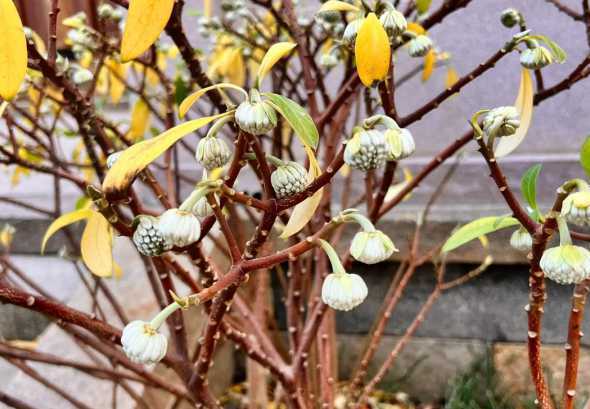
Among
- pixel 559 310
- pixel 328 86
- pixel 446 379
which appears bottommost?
pixel 446 379

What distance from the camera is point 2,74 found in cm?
40

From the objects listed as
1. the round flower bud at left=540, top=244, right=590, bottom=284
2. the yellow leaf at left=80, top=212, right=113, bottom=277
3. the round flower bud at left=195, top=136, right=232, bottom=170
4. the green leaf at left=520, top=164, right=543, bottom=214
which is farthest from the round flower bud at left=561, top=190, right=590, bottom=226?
the yellow leaf at left=80, top=212, right=113, bottom=277

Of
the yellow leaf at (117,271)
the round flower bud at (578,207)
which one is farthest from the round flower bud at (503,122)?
the yellow leaf at (117,271)

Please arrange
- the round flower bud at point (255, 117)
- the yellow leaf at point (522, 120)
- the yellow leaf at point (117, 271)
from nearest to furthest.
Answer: the round flower bud at point (255, 117) < the yellow leaf at point (522, 120) < the yellow leaf at point (117, 271)

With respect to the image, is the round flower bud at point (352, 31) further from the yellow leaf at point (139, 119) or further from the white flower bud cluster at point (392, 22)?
the yellow leaf at point (139, 119)

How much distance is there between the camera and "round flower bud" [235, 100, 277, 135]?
358mm

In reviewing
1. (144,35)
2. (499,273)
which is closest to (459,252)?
(499,273)

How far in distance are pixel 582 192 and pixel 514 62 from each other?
1.95 feet

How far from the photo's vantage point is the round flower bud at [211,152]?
1.37 ft

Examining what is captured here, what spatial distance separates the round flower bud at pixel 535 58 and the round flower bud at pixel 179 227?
13.6 inches

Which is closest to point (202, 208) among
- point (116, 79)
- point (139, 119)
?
point (139, 119)

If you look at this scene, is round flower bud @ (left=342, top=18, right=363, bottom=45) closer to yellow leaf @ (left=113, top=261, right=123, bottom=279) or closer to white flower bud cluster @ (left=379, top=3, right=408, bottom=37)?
white flower bud cluster @ (left=379, top=3, right=408, bottom=37)

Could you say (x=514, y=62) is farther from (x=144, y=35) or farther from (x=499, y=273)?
(x=144, y=35)

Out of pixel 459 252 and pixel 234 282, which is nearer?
pixel 234 282
